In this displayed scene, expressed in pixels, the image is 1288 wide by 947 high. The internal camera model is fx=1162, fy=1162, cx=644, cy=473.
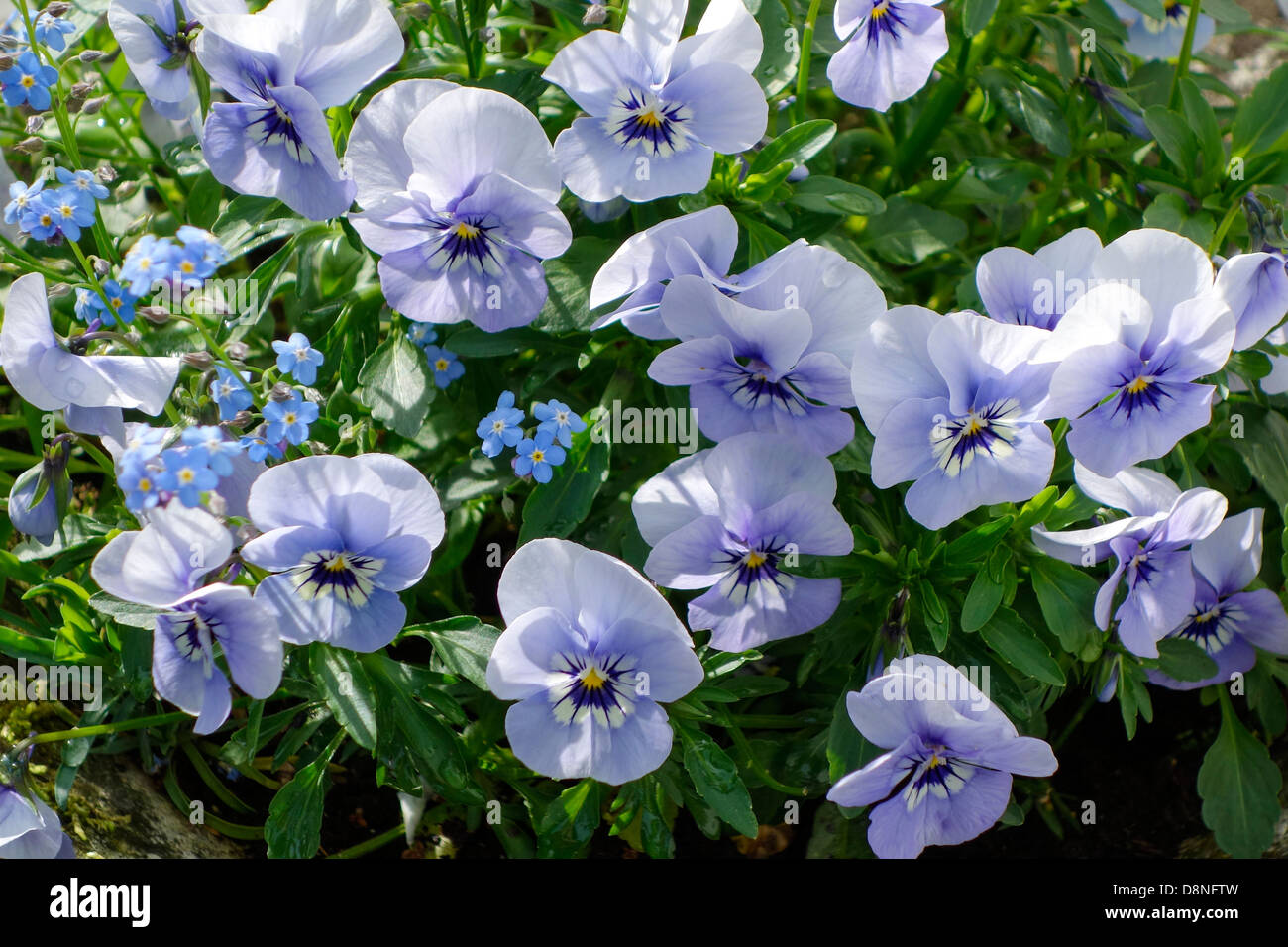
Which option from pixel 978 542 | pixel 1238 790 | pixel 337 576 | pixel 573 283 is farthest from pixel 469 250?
pixel 1238 790

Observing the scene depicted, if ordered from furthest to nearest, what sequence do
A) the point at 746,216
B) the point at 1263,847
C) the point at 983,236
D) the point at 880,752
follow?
the point at 983,236 → the point at 1263,847 → the point at 746,216 → the point at 880,752

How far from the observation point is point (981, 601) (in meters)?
1.67

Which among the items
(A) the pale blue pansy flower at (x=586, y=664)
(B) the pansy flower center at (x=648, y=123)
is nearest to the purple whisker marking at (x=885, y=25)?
(B) the pansy flower center at (x=648, y=123)

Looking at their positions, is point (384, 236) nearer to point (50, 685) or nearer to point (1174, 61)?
point (50, 685)

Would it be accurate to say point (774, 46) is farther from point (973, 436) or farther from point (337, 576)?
point (337, 576)

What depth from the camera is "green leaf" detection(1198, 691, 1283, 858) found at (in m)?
2.10

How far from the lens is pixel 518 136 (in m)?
1.61

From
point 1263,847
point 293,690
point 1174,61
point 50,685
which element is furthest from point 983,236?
point 50,685

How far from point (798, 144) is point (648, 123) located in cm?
27

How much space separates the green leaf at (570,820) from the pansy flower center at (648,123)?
3.27 ft

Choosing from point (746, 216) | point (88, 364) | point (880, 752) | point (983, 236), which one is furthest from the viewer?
point (983, 236)

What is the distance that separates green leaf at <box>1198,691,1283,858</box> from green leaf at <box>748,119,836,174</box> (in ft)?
4.25

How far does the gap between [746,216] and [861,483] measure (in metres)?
0.53

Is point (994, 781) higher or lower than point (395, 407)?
lower
